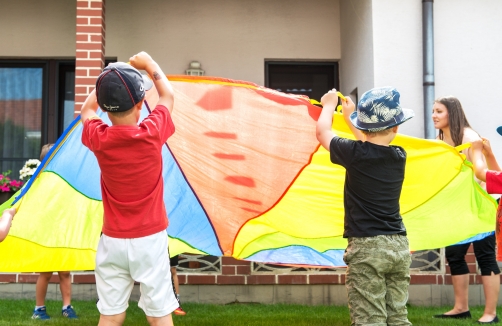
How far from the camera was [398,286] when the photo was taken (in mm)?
3422

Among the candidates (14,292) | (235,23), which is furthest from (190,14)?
(14,292)

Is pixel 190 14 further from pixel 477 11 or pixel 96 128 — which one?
pixel 96 128

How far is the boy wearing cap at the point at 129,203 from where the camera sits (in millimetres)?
3240

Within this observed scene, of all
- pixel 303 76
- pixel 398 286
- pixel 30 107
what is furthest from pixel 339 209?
pixel 30 107

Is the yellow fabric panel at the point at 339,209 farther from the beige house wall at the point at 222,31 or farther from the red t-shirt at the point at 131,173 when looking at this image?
the beige house wall at the point at 222,31

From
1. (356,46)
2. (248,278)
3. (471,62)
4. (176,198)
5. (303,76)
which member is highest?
(356,46)

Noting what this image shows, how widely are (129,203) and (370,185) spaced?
119 cm

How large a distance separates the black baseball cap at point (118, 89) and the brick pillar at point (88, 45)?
352cm

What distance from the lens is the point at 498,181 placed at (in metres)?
4.28

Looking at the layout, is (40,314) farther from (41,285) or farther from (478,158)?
(478,158)

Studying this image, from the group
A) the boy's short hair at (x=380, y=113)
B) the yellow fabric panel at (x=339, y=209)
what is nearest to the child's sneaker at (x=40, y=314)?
the yellow fabric panel at (x=339, y=209)

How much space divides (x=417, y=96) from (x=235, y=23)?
2542mm

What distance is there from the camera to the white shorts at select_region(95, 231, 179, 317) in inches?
128

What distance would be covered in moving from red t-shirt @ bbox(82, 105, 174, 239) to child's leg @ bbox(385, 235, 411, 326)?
1.15 meters
